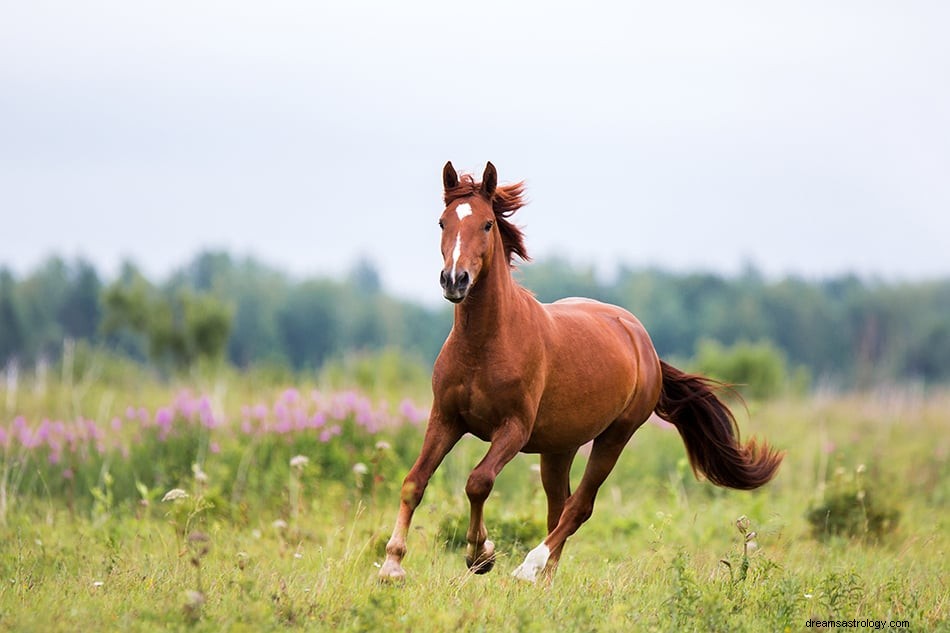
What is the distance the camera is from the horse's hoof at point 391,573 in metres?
5.95

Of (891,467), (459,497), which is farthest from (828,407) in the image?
(459,497)

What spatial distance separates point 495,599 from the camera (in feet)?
19.7

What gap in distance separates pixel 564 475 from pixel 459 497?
2.60m

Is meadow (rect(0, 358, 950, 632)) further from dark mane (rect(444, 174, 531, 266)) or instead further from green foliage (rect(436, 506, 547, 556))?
dark mane (rect(444, 174, 531, 266))

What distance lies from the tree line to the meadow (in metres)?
49.1

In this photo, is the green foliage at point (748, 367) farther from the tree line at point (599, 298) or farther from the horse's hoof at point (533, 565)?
the tree line at point (599, 298)

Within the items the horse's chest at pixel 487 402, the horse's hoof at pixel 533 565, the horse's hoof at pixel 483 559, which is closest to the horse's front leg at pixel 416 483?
the horse's chest at pixel 487 402

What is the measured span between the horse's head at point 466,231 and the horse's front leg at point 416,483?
887 mm

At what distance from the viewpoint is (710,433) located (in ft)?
27.9

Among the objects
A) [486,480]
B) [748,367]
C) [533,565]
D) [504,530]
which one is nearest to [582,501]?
[533,565]

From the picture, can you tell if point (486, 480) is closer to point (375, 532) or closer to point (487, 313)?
point (487, 313)

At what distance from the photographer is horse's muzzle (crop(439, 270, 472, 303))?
223 inches

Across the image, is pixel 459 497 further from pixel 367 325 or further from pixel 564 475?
pixel 367 325

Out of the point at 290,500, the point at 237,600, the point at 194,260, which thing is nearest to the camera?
the point at 237,600
